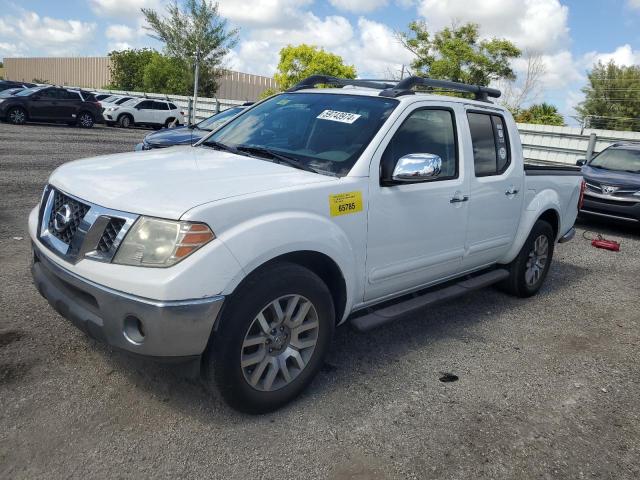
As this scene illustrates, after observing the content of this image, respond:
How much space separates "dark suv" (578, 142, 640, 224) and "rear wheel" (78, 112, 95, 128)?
18.6 metres

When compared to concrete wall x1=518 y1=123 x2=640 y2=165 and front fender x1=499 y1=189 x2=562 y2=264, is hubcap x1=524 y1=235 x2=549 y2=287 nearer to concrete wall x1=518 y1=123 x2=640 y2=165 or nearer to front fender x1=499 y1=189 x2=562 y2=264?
front fender x1=499 y1=189 x2=562 y2=264

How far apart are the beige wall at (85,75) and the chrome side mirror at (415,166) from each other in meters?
44.3

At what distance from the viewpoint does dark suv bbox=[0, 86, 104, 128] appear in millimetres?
19469

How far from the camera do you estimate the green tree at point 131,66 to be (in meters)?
43.1

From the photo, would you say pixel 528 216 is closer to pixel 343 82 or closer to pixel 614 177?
pixel 343 82

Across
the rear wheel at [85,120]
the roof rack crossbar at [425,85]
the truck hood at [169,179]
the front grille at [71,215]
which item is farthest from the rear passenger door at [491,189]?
the rear wheel at [85,120]

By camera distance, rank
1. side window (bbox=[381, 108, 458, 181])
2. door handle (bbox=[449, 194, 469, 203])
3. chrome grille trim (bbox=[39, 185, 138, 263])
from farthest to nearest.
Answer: door handle (bbox=[449, 194, 469, 203]) → side window (bbox=[381, 108, 458, 181]) → chrome grille trim (bbox=[39, 185, 138, 263])

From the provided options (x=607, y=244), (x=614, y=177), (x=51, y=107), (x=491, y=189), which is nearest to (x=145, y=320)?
(x=491, y=189)

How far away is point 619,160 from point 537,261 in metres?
6.09

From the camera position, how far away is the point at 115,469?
2.48m

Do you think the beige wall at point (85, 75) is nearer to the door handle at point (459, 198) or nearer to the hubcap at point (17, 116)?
the hubcap at point (17, 116)

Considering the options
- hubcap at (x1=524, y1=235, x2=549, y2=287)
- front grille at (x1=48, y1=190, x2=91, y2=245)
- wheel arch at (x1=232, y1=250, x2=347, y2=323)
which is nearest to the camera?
front grille at (x1=48, y1=190, x2=91, y2=245)

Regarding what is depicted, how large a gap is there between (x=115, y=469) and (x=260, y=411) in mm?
774

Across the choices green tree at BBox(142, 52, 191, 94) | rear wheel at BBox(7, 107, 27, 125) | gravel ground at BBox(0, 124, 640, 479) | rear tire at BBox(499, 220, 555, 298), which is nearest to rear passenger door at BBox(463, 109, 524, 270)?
rear tire at BBox(499, 220, 555, 298)
